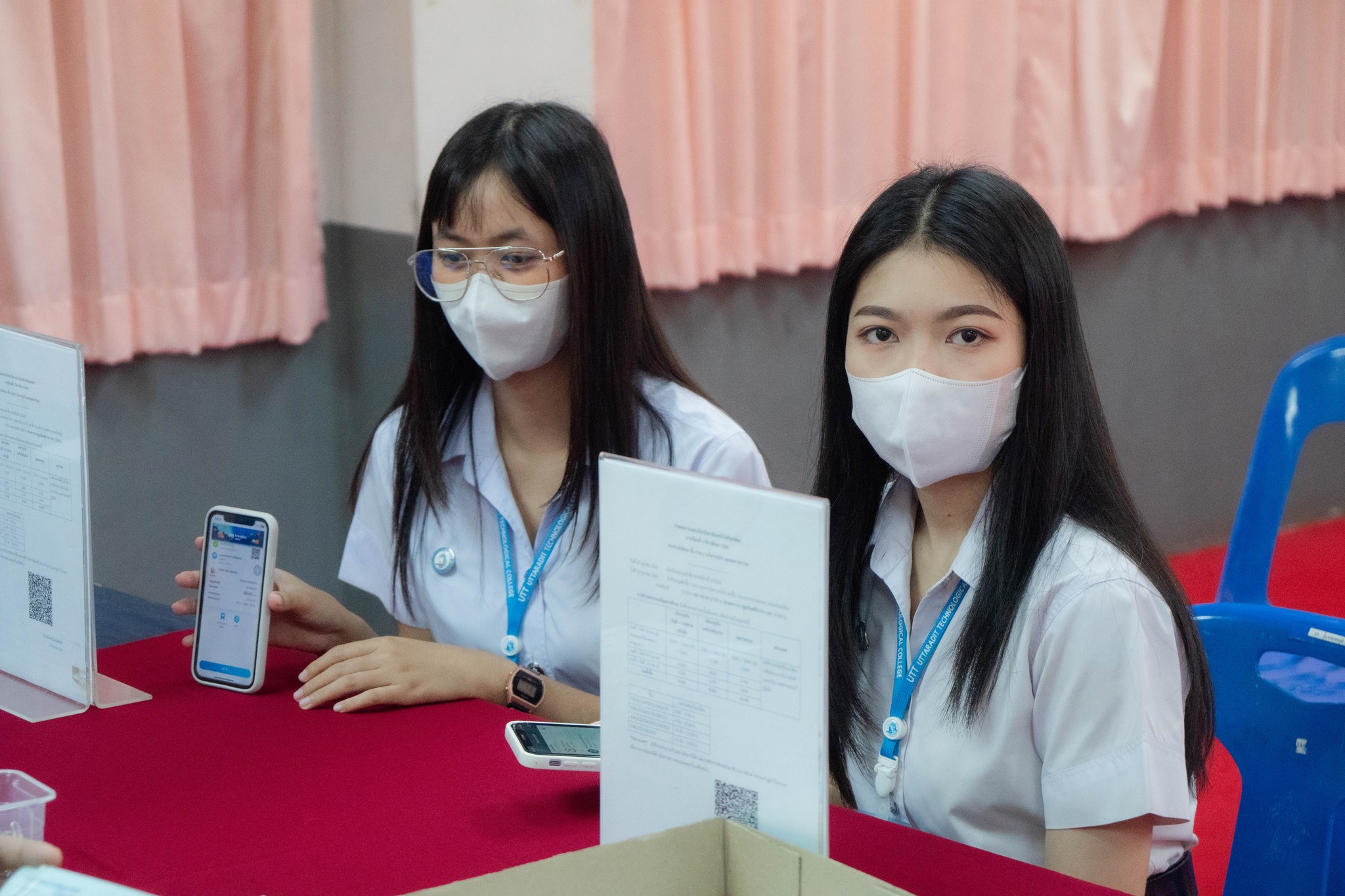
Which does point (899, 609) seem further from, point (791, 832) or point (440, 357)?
point (440, 357)

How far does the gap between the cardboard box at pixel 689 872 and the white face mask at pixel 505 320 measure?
90cm

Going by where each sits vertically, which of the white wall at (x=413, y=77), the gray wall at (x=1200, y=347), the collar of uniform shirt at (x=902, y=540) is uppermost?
the white wall at (x=413, y=77)

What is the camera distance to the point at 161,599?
9.70 feet

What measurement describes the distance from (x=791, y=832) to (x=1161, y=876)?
1.99 feet

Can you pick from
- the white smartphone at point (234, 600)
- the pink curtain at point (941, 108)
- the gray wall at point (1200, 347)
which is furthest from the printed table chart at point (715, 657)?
the gray wall at point (1200, 347)

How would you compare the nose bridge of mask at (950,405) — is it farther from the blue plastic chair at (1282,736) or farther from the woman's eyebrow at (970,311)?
the blue plastic chair at (1282,736)

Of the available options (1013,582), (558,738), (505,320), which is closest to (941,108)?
(505,320)

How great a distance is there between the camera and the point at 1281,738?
60.1 inches

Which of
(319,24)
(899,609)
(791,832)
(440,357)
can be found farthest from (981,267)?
(319,24)

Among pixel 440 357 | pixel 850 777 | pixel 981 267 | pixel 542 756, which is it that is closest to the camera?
pixel 542 756

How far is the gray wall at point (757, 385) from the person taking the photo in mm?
2908

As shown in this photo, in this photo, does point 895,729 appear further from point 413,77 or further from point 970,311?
point 413,77

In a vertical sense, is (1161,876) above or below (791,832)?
below

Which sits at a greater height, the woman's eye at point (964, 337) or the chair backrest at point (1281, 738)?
the woman's eye at point (964, 337)
